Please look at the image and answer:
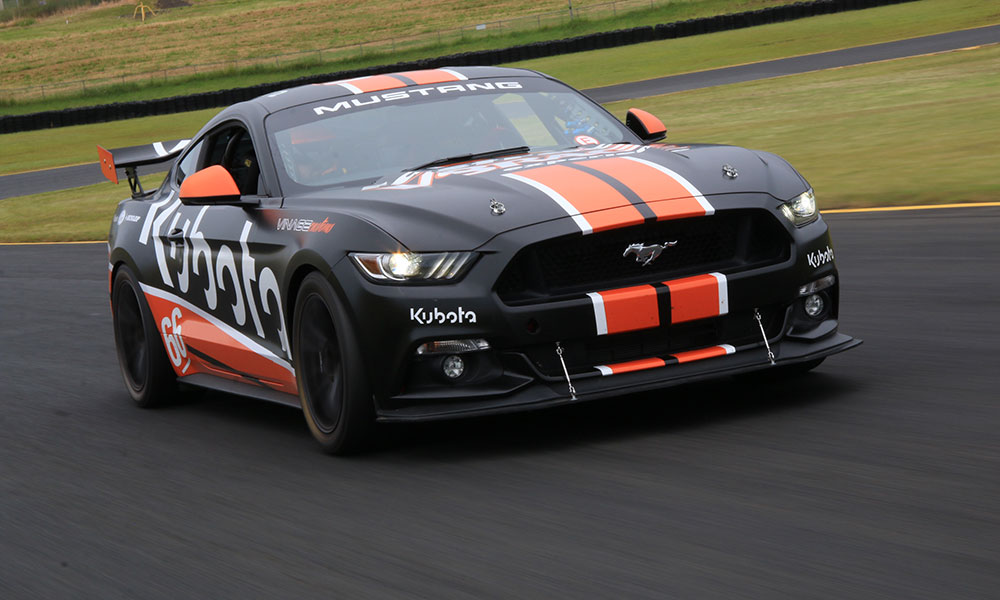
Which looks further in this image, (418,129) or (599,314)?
(418,129)

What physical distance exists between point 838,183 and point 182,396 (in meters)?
7.38

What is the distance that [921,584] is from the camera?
9.77 feet

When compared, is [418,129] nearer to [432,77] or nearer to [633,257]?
[432,77]

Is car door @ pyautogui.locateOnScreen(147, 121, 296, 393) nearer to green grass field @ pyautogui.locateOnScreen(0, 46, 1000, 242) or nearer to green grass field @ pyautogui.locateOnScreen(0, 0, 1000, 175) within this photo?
green grass field @ pyautogui.locateOnScreen(0, 46, 1000, 242)

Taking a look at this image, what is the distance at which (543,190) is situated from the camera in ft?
15.6

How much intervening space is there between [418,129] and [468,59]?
39.8 meters

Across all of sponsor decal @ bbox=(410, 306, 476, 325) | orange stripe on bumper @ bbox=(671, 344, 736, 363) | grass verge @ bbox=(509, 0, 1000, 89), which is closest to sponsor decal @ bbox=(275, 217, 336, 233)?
sponsor decal @ bbox=(410, 306, 476, 325)

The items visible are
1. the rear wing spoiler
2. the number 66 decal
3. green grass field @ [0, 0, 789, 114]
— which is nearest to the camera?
the number 66 decal

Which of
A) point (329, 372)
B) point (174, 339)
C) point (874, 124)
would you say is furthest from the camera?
point (874, 124)

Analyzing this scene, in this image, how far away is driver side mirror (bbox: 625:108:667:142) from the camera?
20.3 feet

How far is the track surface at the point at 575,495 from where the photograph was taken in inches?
130

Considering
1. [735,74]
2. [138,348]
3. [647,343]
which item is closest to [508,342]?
[647,343]

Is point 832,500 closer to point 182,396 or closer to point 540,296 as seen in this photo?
point 540,296

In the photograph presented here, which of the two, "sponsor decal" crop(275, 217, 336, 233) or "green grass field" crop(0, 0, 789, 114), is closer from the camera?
"sponsor decal" crop(275, 217, 336, 233)
